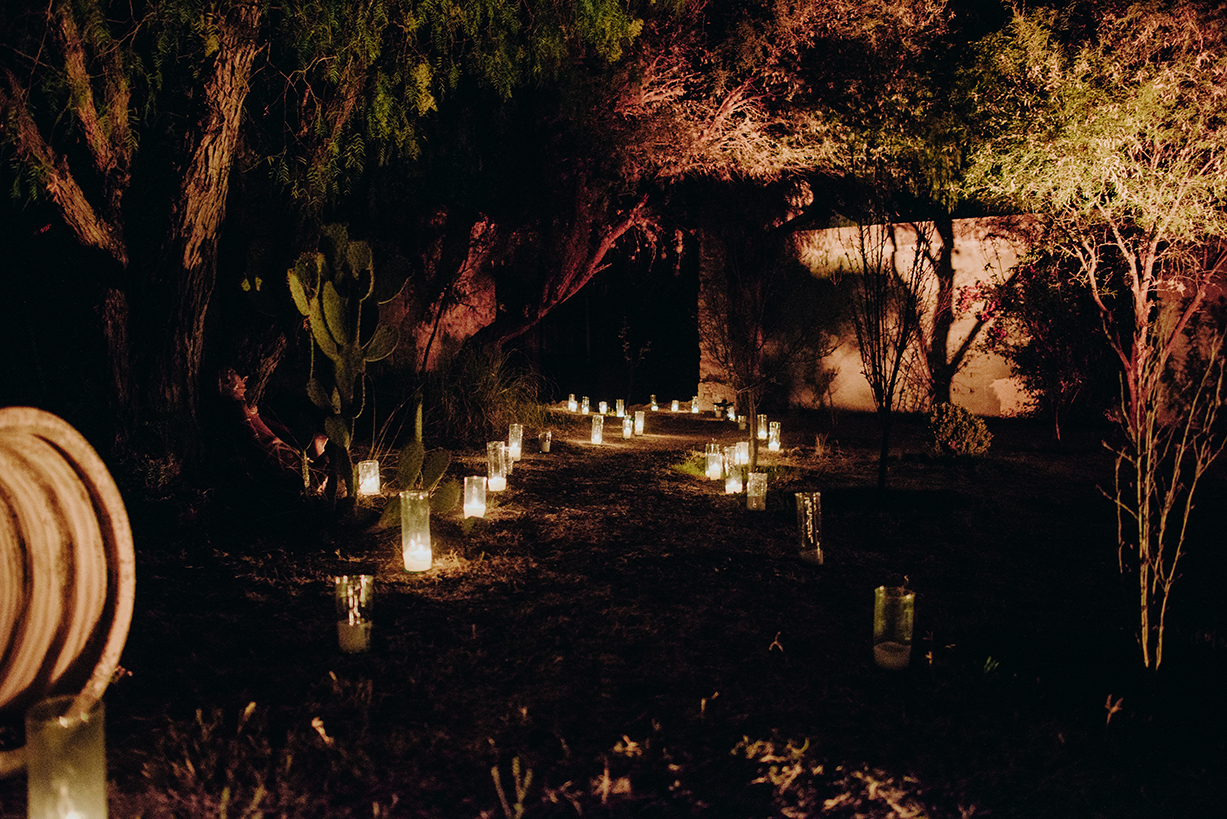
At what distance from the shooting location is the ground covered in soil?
228cm

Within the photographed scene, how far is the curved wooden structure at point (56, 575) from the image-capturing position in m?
2.39

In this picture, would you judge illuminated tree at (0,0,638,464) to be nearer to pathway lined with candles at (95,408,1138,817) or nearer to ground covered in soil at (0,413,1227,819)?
ground covered in soil at (0,413,1227,819)

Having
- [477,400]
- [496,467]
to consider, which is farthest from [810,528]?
[477,400]

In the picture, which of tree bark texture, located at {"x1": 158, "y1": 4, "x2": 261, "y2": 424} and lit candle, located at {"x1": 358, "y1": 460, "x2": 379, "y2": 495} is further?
lit candle, located at {"x1": 358, "y1": 460, "x2": 379, "y2": 495}

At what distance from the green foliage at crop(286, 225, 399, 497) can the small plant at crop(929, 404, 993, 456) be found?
5.86 meters

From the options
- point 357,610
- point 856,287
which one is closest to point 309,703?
point 357,610

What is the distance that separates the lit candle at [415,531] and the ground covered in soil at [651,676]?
4.1 inches

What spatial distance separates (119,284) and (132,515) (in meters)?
1.67

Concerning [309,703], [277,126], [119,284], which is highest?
[277,126]

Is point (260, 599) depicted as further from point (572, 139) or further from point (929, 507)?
point (572, 139)

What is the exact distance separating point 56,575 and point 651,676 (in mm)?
2038

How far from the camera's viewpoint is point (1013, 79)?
8.55 m

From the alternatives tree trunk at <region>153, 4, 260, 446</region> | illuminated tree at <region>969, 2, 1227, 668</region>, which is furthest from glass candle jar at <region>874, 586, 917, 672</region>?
illuminated tree at <region>969, 2, 1227, 668</region>

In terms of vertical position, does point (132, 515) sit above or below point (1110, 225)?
below
